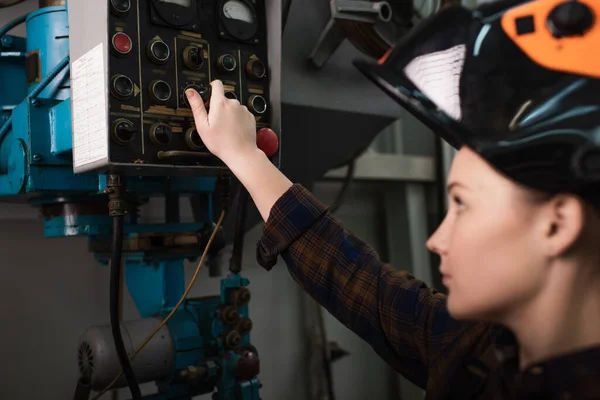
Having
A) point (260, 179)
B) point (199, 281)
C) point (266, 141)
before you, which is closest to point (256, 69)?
point (266, 141)

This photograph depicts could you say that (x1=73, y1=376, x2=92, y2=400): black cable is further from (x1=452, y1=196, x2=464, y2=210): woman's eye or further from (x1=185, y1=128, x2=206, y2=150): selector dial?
(x1=452, y1=196, x2=464, y2=210): woman's eye

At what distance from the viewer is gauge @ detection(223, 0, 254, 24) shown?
36.9 inches

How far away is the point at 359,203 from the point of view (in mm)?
2234

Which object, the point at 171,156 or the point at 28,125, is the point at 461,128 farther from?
the point at 28,125

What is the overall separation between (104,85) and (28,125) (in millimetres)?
241

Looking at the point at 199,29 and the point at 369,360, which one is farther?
the point at 369,360

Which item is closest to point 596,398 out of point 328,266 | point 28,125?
point 328,266

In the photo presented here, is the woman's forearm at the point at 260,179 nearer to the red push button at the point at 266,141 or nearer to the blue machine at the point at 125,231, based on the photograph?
the red push button at the point at 266,141

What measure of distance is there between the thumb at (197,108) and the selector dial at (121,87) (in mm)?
90

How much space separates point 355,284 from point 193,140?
36cm

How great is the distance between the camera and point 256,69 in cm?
Result: 95

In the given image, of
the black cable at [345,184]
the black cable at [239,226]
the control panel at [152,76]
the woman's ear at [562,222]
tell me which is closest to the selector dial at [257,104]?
the control panel at [152,76]

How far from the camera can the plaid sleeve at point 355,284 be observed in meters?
0.80

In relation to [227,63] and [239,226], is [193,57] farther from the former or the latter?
[239,226]
